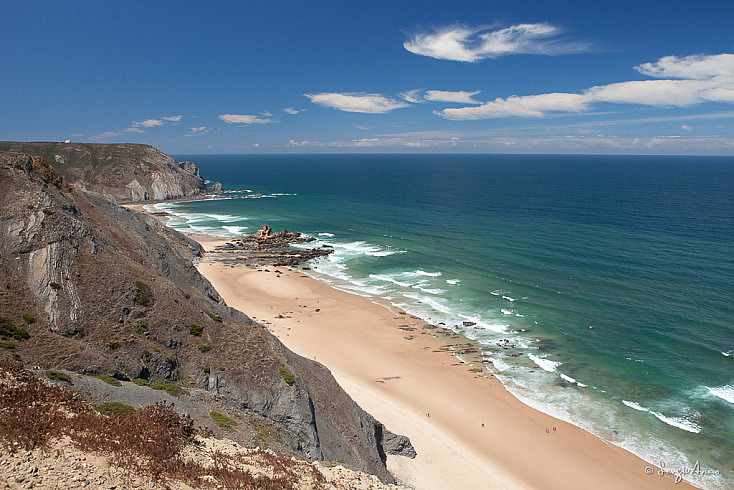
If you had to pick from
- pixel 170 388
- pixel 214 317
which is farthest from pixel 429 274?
pixel 170 388

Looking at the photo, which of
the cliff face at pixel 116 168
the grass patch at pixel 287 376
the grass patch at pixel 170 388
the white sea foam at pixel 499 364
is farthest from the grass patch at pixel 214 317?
the cliff face at pixel 116 168

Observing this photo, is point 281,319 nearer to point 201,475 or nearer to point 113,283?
point 113,283

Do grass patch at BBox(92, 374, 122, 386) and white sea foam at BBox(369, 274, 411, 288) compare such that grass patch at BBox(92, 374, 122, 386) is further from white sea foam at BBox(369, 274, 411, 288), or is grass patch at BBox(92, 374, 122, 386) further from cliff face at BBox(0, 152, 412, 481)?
white sea foam at BBox(369, 274, 411, 288)

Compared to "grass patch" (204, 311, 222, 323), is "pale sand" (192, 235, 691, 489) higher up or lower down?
lower down

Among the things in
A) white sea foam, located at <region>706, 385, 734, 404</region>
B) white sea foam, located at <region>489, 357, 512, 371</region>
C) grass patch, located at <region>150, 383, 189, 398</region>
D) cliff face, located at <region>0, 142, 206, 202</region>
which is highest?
cliff face, located at <region>0, 142, 206, 202</region>

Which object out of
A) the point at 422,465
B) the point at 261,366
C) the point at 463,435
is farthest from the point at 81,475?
the point at 463,435

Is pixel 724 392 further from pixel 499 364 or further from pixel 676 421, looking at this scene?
pixel 499 364

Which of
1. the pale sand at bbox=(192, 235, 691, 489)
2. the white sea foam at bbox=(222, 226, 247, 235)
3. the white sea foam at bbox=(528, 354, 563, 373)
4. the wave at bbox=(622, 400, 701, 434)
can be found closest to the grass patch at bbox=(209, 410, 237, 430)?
the pale sand at bbox=(192, 235, 691, 489)
